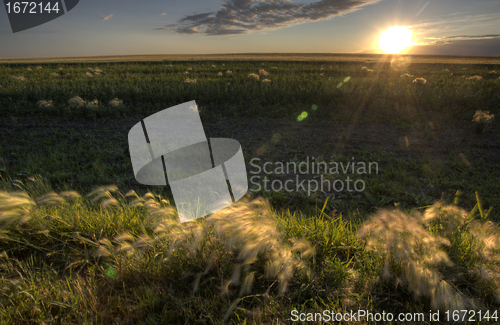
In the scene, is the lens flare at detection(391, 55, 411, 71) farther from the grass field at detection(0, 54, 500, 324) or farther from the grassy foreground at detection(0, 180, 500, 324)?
the grassy foreground at detection(0, 180, 500, 324)

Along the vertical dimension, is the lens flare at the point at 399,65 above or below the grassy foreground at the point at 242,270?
above

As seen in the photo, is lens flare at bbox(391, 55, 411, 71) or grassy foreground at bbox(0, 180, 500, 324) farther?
lens flare at bbox(391, 55, 411, 71)

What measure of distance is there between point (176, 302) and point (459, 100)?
1062 centimetres

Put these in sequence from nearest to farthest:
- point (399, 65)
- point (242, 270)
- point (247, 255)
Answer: point (247, 255) → point (242, 270) → point (399, 65)

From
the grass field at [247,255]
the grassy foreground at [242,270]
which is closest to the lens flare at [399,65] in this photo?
the grass field at [247,255]

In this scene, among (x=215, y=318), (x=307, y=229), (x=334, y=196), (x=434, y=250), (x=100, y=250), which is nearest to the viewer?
(x=215, y=318)

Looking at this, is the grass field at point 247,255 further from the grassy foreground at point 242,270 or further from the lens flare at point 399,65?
the lens flare at point 399,65

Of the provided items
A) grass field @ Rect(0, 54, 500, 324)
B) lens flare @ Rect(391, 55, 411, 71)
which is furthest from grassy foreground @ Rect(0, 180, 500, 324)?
lens flare @ Rect(391, 55, 411, 71)

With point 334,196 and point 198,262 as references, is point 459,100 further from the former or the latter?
point 198,262

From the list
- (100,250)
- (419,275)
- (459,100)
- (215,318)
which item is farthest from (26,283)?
(459,100)

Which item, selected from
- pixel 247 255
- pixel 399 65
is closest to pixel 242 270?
pixel 247 255

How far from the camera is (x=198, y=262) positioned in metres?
1.95

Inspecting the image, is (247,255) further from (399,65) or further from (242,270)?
(399,65)

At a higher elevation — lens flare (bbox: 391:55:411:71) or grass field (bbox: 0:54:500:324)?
lens flare (bbox: 391:55:411:71)
